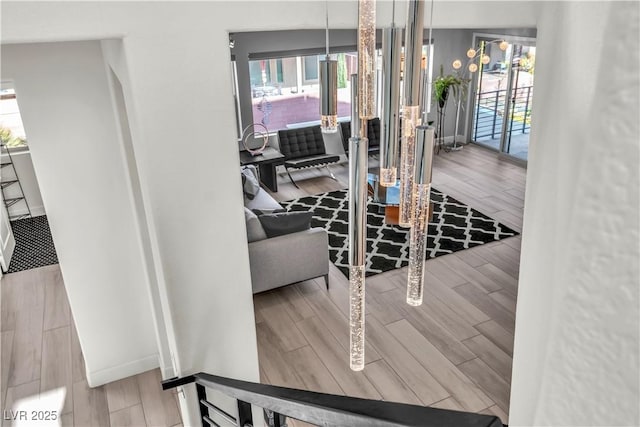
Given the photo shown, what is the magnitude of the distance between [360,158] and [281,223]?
3.82 meters

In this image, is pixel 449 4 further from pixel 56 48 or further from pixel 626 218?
pixel 56 48

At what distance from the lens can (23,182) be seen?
710 centimetres

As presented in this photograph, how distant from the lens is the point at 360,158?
1374mm

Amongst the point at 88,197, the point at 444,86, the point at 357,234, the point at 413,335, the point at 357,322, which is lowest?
the point at 413,335

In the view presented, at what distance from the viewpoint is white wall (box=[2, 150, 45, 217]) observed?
7.04m

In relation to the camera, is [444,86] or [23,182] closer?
[23,182]

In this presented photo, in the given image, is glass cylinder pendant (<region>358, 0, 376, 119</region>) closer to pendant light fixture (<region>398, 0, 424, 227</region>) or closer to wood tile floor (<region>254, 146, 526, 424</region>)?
pendant light fixture (<region>398, 0, 424, 227</region>)

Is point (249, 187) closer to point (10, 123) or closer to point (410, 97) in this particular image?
point (10, 123)

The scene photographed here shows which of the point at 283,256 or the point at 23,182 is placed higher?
the point at 23,182

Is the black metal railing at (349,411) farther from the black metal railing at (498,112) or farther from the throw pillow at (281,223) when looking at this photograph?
the black metal railing at (498,112)

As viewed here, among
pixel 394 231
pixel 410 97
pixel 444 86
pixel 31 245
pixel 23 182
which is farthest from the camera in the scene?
pixel 444 86

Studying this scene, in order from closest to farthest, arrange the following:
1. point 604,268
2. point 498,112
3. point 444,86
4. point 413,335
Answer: point 604,268
point 413,335
point 444,86
point 498,112

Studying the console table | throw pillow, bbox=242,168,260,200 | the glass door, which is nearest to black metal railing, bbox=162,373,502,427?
throw pillow, bbox=242,168,260,200

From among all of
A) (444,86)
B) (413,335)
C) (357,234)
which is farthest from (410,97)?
(444,86)
